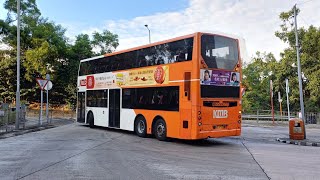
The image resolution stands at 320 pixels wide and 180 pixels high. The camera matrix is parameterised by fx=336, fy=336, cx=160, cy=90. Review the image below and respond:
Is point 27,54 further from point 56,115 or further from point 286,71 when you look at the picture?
point 286,71

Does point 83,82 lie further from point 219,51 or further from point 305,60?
point 305,60

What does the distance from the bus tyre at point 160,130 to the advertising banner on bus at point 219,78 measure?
2795 millimetres

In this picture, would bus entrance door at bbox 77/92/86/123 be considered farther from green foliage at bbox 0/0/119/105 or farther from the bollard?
green foliage at bbox 0/0/119/105

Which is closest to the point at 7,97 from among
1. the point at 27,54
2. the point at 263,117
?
the point at 27,54

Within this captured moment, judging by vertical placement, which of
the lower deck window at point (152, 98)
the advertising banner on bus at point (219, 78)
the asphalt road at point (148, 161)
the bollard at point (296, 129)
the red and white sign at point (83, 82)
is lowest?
the asphalt road at point (148, 161)

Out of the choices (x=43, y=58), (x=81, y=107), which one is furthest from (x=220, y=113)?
(x=43, y=58)

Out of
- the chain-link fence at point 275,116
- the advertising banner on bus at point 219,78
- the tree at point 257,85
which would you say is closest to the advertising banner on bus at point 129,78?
the advertising banner on bus at point 219,78

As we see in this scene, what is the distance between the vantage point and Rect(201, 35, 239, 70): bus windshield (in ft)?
43.0

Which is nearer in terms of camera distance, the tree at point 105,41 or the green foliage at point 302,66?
A: the green foliage at point 302,66

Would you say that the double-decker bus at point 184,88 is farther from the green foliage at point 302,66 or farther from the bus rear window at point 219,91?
the green foliage at point 302,66

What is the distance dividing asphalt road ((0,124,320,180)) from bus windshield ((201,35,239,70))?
3.30 m

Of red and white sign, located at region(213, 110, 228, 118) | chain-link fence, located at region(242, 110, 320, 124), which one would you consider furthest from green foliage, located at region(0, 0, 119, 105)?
red and white sign, located at region(213, 110, 228, 118)

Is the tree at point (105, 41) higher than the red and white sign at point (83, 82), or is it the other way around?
the tree at point (105, 41)

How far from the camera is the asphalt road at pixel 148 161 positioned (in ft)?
25.7
